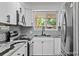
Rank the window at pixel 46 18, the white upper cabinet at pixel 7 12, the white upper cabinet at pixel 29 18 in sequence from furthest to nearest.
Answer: the window at pixel 46 18
the white upper cabinet at pixel 29 18
the white upper cabinet at pixel 7 12

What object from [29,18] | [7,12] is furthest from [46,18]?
[7,12]

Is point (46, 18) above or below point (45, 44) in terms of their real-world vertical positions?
above

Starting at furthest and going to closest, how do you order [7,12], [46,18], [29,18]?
[46,18], [29,18], [7,12]

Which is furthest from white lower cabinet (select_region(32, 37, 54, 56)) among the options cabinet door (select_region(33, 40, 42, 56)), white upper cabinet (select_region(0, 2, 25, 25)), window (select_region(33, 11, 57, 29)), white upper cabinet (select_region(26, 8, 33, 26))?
white upper cabinet (select_region(0, 2, 25, 25))

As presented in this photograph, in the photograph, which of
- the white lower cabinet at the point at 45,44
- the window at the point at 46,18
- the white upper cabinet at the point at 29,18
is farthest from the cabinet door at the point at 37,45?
the white upper cabinet at the point at 29,18

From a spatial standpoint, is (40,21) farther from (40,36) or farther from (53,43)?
(53,43)

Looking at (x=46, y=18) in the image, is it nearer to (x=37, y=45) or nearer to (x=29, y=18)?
(x=29, y=18)

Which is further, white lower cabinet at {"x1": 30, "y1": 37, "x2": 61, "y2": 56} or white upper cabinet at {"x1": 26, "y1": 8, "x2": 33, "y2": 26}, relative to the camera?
white lower cabinet at {"x1": 30, "y1": 37, "x2": 61, "y2": 56}

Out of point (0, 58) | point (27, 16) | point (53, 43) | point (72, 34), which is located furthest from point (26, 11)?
point (0, 58)

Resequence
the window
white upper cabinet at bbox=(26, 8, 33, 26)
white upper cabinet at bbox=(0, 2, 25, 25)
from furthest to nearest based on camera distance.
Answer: the window → white upper cabinet at bbox=(26, 8, 33, 26) → white upper cabinet at bbox=(0, 2, 25, 25)

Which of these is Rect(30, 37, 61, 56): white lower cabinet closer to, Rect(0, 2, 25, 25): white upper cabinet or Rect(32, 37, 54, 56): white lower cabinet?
Rect(32, 37, 54, 56): white lower cabinet

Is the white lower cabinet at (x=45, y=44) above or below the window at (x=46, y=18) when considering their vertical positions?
below

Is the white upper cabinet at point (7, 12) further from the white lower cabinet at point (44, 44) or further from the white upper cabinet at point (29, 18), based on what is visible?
Answer: the white lower cabinet at point (44, 44)

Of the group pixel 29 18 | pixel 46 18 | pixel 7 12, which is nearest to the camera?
pixel 7 12
